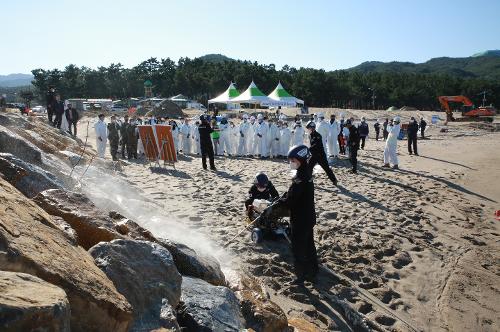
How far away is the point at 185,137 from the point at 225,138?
1986 millimetres

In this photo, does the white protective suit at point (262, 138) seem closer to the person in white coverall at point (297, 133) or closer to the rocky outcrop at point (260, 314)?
the person in white coverall at point (297, 133)

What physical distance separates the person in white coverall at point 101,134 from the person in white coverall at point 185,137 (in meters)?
3.86

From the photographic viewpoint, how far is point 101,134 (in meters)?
17.0

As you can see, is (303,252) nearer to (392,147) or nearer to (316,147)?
(316,147)

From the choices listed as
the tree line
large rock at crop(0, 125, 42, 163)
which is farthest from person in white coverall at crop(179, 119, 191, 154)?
the tree line

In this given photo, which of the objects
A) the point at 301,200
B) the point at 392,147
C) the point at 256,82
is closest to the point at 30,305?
the point at 301,200

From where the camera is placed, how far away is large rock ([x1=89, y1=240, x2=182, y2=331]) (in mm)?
2740

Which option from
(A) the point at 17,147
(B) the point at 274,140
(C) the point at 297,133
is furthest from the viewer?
(B) the point at 274,140

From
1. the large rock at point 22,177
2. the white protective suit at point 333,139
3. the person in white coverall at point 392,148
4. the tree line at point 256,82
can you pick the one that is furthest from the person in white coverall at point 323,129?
the tree line at point 256,82

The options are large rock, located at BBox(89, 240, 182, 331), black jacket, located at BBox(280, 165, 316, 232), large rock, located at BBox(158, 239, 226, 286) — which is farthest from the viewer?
black jacket, located at BBox(280, 165, 316, 232)

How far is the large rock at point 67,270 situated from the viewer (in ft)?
7.30

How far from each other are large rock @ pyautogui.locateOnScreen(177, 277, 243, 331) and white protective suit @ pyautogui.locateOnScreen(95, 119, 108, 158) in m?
14.3

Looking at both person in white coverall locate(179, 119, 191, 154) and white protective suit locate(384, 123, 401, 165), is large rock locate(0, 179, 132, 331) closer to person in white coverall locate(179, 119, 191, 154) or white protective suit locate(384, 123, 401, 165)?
white protective suit locate(384, 123, 401, 165)

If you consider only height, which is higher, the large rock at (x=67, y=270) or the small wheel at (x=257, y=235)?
the large rock at (x=67, y=270)
